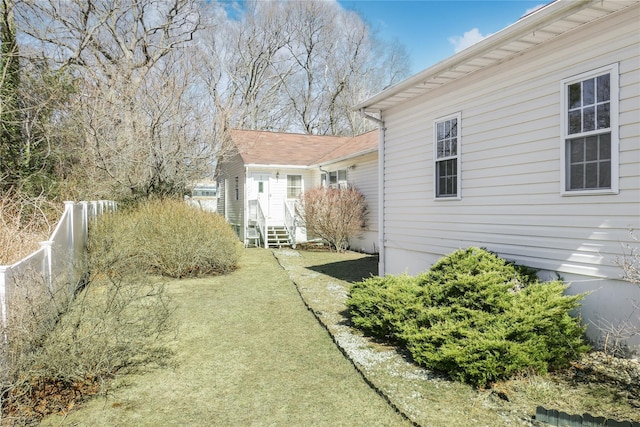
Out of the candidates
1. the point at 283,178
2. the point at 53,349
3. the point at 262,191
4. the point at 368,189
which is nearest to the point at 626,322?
the point at 53,349

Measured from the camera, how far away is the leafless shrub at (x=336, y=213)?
13.9m

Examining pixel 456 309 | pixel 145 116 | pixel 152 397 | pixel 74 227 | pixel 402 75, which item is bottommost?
pixel 152 397

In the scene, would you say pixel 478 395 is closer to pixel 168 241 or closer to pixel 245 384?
pixel 245 384

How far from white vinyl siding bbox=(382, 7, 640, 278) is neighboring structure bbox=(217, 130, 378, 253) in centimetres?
622

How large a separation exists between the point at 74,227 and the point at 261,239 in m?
9.25

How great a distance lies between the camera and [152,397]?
391 cm

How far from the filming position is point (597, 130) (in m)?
4.64

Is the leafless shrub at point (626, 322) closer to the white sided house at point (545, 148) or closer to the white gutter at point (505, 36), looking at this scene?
the white sided house at point (545, 148)

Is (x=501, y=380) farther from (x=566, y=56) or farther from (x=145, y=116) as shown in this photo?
(x=145, y=116)

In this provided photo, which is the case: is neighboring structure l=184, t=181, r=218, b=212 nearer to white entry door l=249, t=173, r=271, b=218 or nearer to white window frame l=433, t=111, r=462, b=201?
white entry door l=249, t=173, r=271, b=218

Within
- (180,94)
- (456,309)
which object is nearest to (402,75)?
(180,94)

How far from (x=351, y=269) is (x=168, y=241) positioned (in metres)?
4.57

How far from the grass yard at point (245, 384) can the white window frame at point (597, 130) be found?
3244 mm

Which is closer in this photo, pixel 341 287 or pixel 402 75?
pixel 341 287
